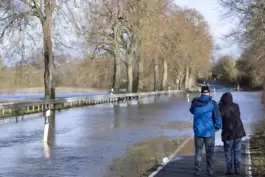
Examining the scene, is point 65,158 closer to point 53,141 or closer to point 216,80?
point 53,141

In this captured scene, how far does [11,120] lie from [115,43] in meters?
28.4

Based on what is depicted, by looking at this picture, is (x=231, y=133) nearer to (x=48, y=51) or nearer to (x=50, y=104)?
(x=50, y=104)

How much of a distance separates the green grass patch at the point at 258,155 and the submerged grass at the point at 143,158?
221 centimetres

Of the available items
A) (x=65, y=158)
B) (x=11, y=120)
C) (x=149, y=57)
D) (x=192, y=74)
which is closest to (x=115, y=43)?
(x=149, y=57)

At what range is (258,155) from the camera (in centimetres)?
1234

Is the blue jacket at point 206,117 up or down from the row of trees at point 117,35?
down

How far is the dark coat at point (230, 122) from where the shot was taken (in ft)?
31.9

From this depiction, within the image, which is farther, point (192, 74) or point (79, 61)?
point (192, 74)

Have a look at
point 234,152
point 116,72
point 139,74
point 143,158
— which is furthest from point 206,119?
point 139,74

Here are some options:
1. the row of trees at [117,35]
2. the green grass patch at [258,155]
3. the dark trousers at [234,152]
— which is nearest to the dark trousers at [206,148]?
the dark trousers at [234,152]

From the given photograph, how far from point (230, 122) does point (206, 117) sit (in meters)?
0.69

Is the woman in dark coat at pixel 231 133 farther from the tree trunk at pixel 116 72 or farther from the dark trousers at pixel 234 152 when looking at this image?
the tree trunk at pixel 116 72

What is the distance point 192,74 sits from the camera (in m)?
107

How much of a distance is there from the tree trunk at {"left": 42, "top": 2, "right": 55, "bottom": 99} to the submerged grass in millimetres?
19290
